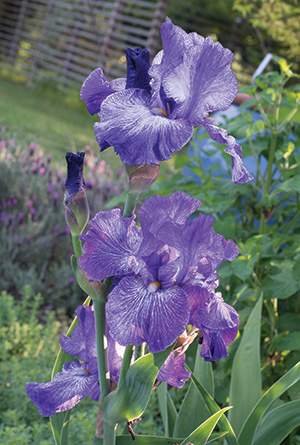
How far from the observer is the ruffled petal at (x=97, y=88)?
2.57 feet

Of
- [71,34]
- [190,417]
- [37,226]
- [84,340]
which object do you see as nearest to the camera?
[84,340]

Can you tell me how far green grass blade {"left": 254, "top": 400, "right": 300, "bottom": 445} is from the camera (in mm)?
1044

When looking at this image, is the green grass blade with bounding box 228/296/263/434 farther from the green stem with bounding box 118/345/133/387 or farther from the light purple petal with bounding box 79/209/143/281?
the light purple petal with bounding box 79/209/143/281

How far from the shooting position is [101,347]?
0.79 meters

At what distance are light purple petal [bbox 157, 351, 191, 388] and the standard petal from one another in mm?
346

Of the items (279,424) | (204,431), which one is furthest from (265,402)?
(204,431)

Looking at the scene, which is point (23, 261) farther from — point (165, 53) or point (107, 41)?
point (107, 41)

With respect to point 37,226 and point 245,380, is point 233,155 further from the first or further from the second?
point 37,226

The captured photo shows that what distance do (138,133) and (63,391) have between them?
468 mm

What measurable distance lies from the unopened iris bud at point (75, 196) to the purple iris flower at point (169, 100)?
70mm

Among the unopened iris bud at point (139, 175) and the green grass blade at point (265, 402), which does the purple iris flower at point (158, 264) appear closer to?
the unopened iris bud at point (139, 175)

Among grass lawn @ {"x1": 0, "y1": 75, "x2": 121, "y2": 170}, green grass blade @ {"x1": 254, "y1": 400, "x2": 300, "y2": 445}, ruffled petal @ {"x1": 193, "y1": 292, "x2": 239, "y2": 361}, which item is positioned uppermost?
ruffled petal @ {"x1": 193, "y1": 292, "x2": 239, "y2": 361}

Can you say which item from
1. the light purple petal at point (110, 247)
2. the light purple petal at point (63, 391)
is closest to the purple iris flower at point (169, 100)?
the light purple petal at point (110, 247)

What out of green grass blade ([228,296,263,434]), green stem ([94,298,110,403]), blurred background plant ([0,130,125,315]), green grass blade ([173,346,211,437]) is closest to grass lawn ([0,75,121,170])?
blurred background plant ([0,130,125,315])
